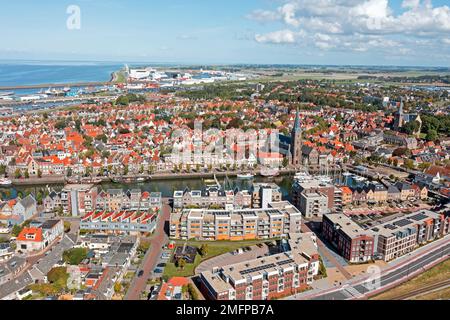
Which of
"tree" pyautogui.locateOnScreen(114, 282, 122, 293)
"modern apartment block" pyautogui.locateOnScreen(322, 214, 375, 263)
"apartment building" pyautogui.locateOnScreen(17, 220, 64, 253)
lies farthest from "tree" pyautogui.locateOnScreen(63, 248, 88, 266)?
"modern apartment block" pyautogui.locateOnScreen(322, 214, 375, 263)

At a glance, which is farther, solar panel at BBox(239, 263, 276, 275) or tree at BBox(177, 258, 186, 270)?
tree at BBox(177, 258, 186, 270)

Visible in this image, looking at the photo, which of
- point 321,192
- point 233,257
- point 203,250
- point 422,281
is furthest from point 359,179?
point 203,250

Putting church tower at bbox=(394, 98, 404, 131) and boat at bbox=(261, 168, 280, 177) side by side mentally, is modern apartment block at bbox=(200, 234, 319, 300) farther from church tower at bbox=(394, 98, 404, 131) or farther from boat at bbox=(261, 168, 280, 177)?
church tower at bbox=(394, 98, 404, 131)

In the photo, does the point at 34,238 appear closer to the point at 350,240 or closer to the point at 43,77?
the point at 350,240

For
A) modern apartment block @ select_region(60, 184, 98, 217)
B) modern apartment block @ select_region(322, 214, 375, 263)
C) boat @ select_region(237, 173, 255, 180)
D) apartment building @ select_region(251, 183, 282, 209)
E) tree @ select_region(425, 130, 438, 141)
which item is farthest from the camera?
tree @ select_region(425, 130, 438, 141)

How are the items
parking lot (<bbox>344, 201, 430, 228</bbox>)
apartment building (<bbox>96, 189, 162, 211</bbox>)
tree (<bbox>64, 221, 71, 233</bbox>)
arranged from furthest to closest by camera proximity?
apartment building (<bbox>96, 189, 162, 211</bbox>), parking lot (<bbox>344, 201, 430, 228</bbox>), tree (<bbox>64, 221, 71, 233</bbox>)

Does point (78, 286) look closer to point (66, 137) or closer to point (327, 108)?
point (66, 137)

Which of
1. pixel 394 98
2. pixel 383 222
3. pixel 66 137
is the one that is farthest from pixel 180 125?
pixel 394 98
